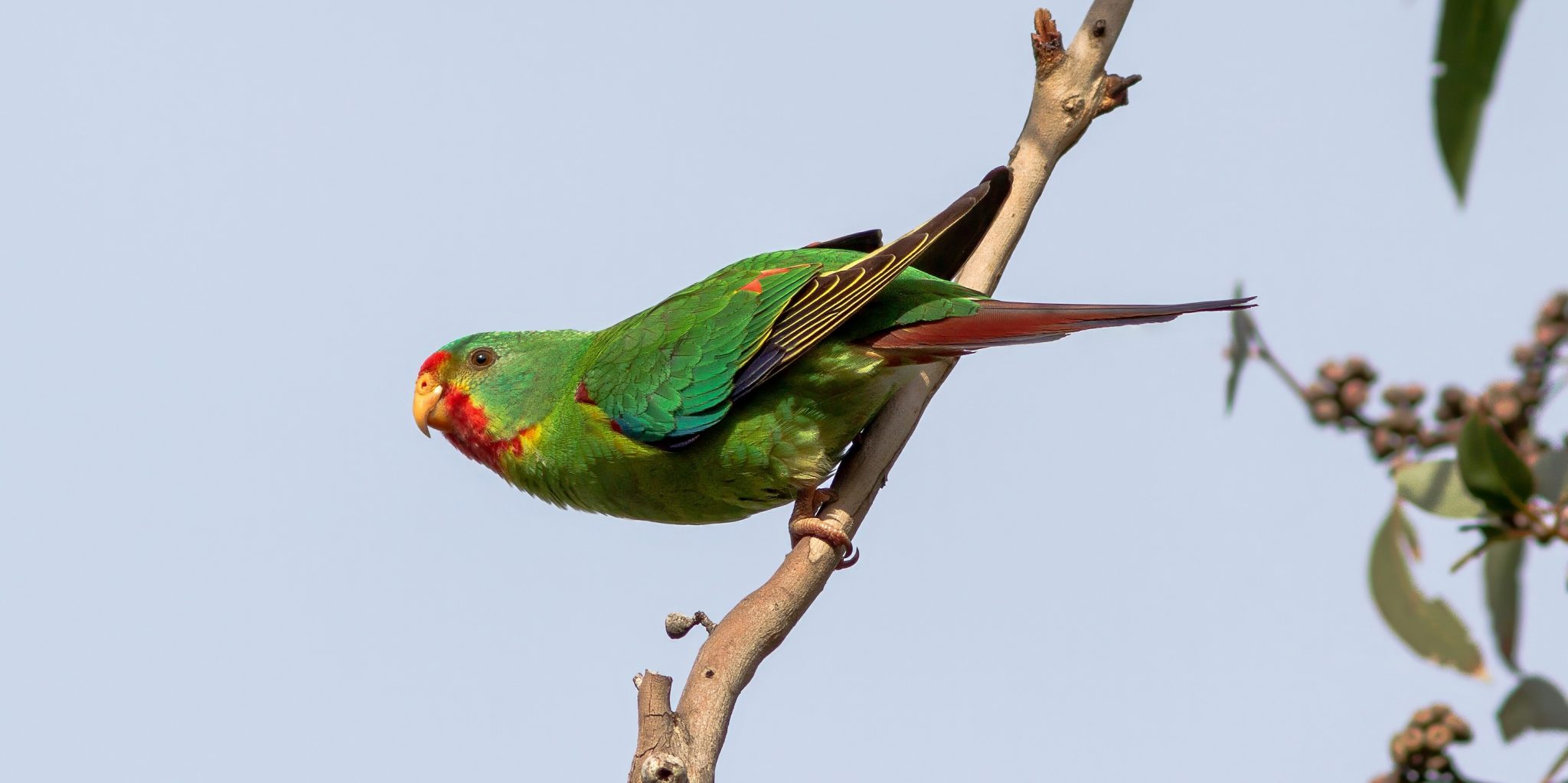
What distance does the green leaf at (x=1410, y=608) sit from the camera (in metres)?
1.66

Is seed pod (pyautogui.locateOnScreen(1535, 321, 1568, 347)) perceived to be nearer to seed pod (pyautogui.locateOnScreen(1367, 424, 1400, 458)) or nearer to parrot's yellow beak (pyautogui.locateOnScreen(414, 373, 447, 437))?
seed pod (pyautogui.locateOnScreen(1367, 424, 1400, 458))

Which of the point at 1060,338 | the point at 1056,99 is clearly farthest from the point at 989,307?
the point at 1056,99

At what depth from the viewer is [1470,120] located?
1337 mm

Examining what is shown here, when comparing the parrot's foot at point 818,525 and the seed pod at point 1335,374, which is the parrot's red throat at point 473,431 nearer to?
the parrot's foot at point 818,525

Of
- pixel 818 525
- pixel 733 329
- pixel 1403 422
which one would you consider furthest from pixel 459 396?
pixel 1403 422

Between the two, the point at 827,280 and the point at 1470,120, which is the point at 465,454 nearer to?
the point at 827,280

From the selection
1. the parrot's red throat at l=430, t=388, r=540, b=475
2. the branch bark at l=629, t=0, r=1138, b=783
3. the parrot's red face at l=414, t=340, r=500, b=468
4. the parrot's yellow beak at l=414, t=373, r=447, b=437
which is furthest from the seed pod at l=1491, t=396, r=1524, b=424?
the parrot's yellow beak at l=414, t=373, r=447, b=437

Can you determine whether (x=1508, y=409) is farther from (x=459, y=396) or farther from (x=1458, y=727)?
(x=459, y=396)

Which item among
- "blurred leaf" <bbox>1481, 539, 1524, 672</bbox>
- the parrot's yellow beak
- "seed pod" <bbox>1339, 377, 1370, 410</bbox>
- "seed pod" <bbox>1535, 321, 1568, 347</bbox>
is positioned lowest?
"blurred leaf" <bbox>1481, 539, 1524, 672</bbox>

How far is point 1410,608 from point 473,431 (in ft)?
12.0

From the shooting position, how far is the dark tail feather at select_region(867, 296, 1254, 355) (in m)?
3.86

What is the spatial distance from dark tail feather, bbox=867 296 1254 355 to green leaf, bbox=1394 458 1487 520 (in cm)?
206

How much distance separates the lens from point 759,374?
4.26 metres

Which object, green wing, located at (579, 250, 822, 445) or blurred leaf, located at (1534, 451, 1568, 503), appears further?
green wing, located at (579, 250, 822, 445)
